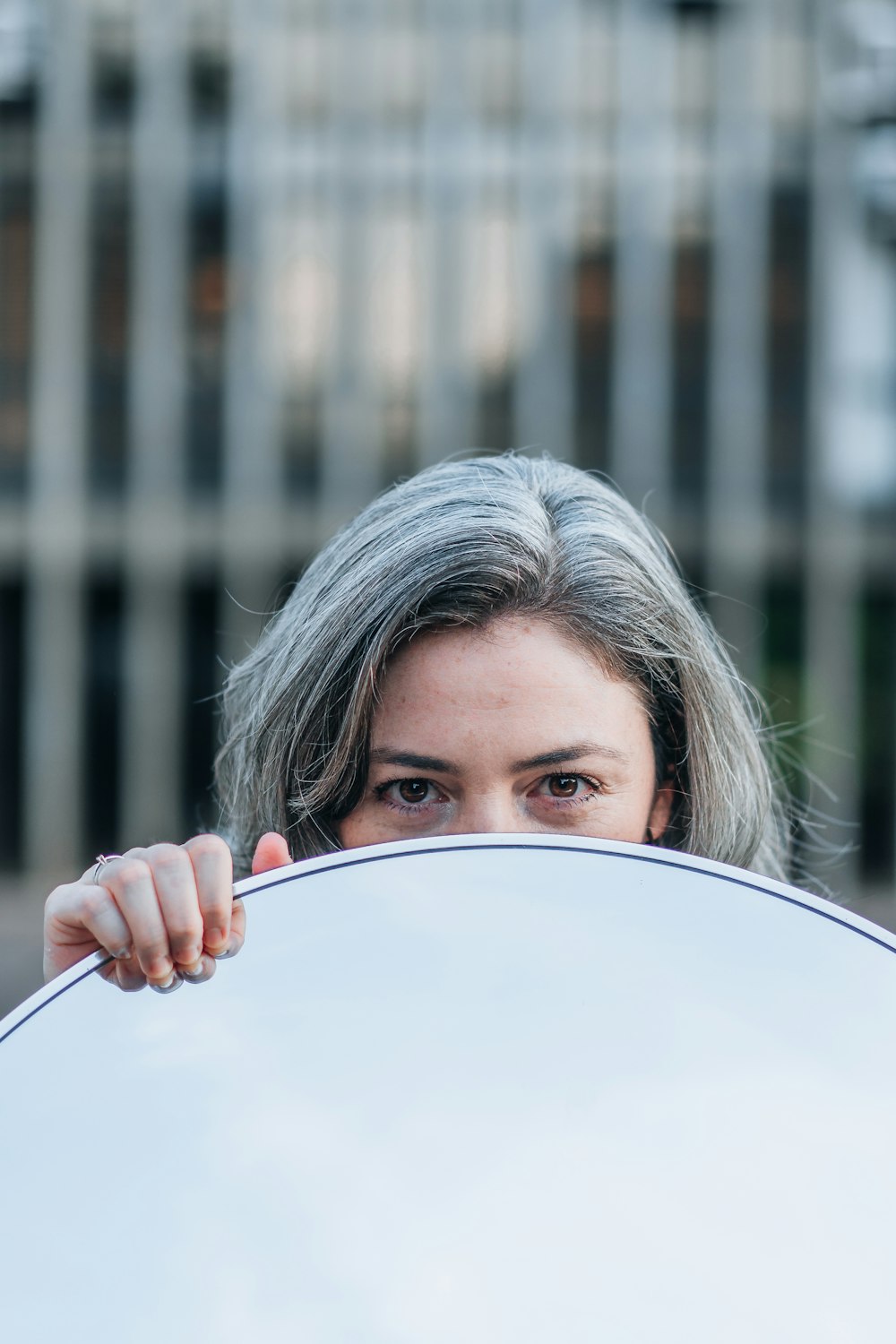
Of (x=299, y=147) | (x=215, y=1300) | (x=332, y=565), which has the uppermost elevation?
(x=299, y=147)

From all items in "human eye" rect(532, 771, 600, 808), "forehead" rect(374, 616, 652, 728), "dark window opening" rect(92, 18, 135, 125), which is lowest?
"human eye" rect(532, 771, 600, 808)

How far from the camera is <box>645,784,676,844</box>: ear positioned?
140 centimetres

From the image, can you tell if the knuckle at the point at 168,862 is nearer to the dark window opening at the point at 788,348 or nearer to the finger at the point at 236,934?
the finger at the point at 236,934

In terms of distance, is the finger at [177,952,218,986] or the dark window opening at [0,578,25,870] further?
the dark window opening at [0,578,25,870]

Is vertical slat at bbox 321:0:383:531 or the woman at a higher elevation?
vertical slat at bbox 321:0:383:531

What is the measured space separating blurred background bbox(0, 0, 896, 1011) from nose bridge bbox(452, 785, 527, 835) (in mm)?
12061

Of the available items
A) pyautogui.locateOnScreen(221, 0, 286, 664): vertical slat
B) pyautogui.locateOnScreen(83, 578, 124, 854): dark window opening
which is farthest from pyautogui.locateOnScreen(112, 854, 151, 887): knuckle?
pyautogui.locateOnScreen(83, 578, 124, 854): dark window opening

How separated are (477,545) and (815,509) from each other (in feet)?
41.6

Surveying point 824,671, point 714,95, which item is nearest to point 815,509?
point 824,671

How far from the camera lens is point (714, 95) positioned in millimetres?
13477

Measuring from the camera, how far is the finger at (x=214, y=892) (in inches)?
35.3

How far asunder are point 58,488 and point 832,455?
310 inches

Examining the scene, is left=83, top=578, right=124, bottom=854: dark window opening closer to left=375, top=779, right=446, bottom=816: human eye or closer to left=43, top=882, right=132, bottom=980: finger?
left=375, top=779, right=446, bottom=816: human eye

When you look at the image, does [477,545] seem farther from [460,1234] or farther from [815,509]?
[815,509]
